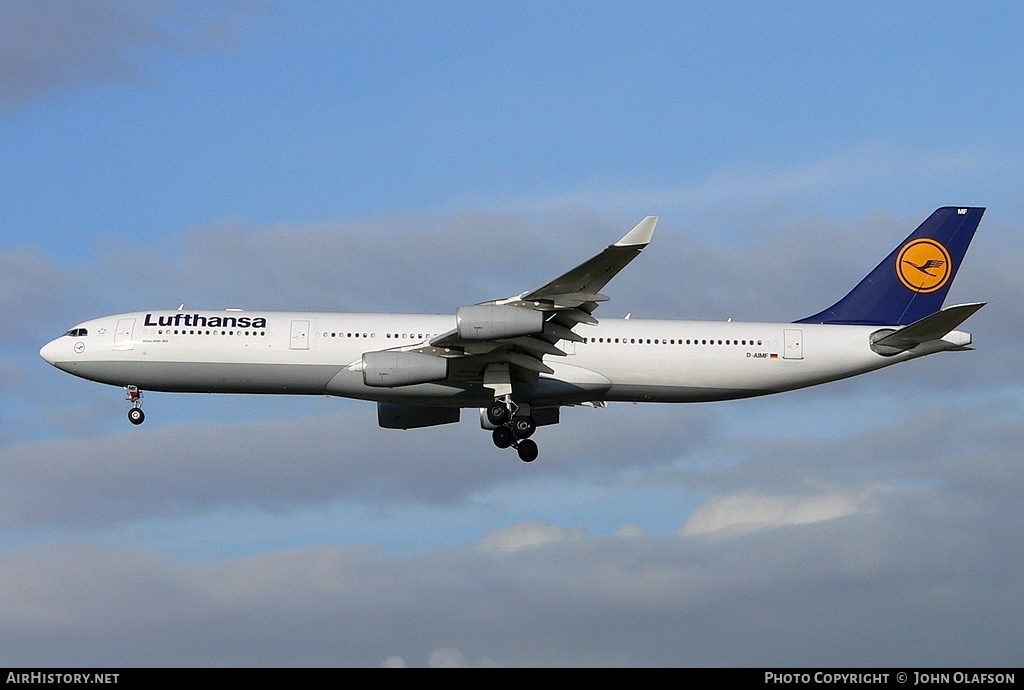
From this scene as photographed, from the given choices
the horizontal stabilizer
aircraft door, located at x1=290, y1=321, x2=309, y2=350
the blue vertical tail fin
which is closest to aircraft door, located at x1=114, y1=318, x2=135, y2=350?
aircraft door, located at x1=290, y1=321, x2=309, y2=350

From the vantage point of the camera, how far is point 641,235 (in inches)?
1527

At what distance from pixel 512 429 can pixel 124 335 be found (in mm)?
13529

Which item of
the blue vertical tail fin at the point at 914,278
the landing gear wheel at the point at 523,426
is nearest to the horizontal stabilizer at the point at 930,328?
the blue vertical tail fin at the point at 914,278

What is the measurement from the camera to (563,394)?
4703 centimetres

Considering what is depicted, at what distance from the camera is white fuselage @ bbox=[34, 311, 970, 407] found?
151ft

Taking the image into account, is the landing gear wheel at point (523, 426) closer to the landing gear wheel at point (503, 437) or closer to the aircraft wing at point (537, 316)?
the landing gear wheel at point (503, 437)

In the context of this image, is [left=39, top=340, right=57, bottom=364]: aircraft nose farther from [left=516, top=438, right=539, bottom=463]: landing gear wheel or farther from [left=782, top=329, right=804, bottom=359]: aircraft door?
[left=782, top=329, right=804, bottom=359]: aircraft door

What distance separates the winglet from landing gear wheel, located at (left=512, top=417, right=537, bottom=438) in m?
9.94

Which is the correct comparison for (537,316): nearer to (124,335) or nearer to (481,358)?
(481,358)

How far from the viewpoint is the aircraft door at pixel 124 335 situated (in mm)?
46531

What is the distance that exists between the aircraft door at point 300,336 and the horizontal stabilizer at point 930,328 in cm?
1968
